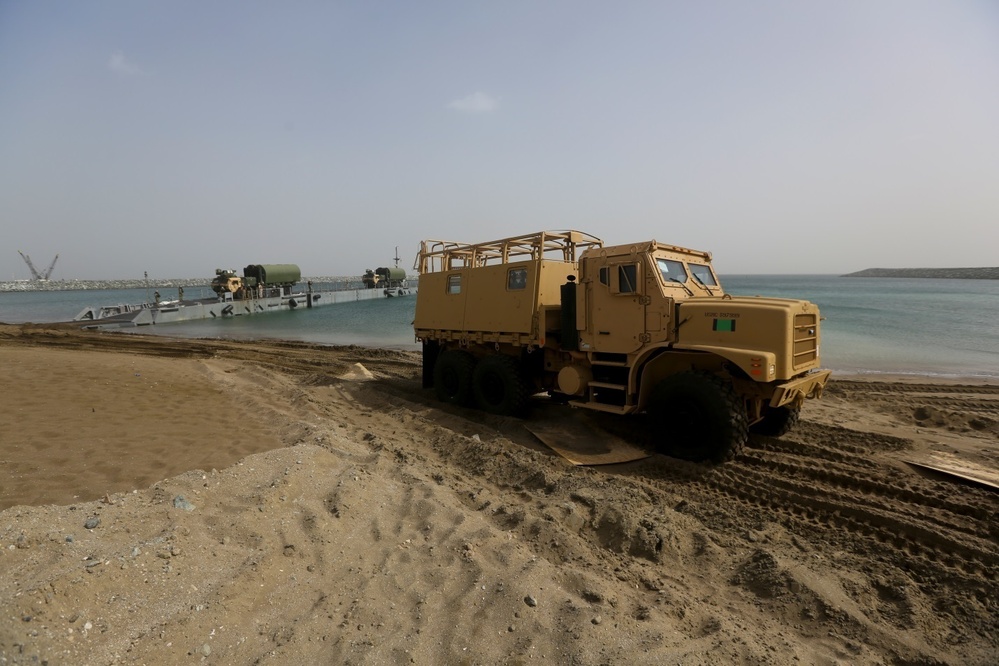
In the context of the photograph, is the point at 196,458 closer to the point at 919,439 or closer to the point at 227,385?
the point at 227,385

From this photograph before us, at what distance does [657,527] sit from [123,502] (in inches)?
175

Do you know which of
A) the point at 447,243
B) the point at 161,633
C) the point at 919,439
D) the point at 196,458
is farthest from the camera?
the point at 447,243

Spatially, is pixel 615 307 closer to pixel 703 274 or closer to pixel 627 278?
pixel 627 278

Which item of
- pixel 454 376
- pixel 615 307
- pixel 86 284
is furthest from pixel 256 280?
pixel 86 284

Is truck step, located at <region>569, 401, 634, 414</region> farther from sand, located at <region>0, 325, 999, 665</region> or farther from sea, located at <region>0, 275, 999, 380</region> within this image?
sea, located at <region>0, 275, 999, 380</region>

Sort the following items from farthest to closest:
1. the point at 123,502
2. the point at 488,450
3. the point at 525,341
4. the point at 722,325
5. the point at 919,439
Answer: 1. the point at 525,341
2. the point at 919,439
3. the point at 488,450
4. the point at 722,325
5. the point at 123,502

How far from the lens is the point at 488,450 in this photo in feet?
20.8

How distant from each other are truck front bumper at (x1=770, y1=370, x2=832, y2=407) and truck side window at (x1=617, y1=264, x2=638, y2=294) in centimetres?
213

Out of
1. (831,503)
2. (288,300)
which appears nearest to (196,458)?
(831,503)

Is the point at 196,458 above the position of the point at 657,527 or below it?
above

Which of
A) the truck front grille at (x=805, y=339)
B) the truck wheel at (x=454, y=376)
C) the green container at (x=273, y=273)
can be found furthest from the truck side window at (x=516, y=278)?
the green container at (x=273, y=273)

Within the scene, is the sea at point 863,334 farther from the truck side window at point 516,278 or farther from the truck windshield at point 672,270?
the truck side window at point 516,278

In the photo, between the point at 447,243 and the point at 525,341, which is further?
the point at 447,243

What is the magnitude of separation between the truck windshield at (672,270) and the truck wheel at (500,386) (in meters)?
2.85
